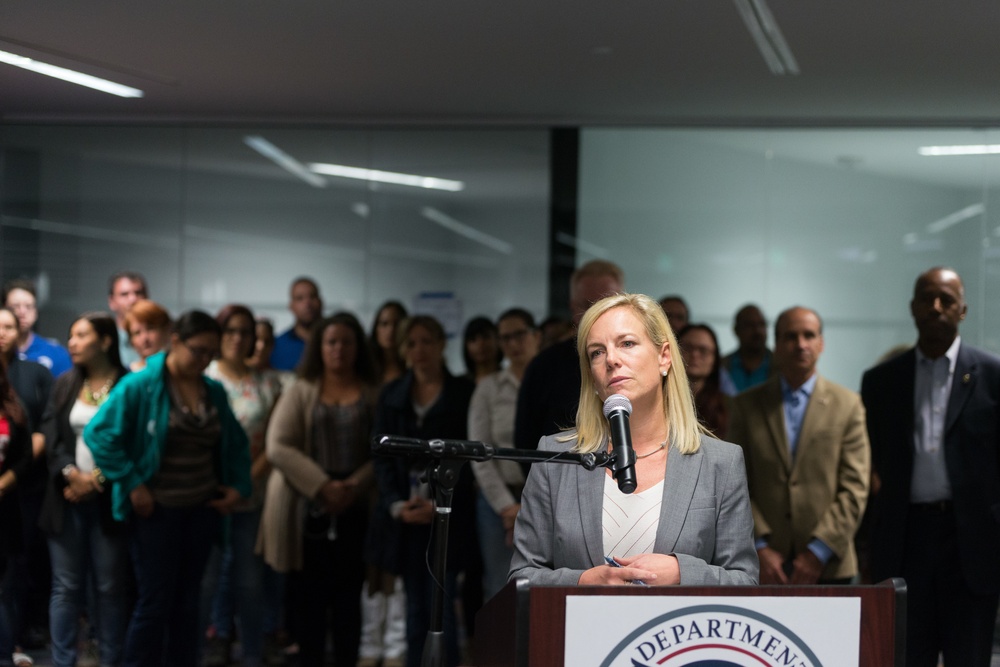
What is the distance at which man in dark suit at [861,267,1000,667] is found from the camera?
4.28 metres

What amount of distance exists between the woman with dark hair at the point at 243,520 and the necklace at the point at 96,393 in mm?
549

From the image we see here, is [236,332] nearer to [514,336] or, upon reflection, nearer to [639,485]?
[514,336]

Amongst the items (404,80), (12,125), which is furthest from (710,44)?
(12,125)

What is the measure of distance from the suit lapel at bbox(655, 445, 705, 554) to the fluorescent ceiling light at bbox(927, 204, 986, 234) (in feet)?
17.6

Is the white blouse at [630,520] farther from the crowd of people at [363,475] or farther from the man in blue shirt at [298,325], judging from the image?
the man in blue shirt at [298,325]

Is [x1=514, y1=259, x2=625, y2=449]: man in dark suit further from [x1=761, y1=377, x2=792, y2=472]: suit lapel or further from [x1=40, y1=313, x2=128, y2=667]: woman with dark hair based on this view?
[x1=40, y1=313, x2=128, y2=667]: woman with dark hair

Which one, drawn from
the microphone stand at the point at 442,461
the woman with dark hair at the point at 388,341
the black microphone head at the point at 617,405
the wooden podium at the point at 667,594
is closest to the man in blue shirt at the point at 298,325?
the woman with dark hair at the point at 388,341

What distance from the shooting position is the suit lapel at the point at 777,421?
486 centimetres

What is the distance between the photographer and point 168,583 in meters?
5.16

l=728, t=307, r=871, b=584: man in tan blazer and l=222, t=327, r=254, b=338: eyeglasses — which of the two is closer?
l=728, t=307, r=871, b=584: man in tan blazer

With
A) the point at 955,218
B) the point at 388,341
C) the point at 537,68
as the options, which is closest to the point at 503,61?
the point at 537,68

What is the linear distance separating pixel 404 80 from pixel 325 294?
1937 millimetres

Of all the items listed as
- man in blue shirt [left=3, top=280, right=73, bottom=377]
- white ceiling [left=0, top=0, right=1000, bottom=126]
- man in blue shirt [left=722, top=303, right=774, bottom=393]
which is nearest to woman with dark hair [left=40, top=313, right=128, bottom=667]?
man in blue shirt [left=3, top=280, right=73, bottom=377]

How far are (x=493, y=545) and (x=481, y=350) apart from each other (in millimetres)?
1363
